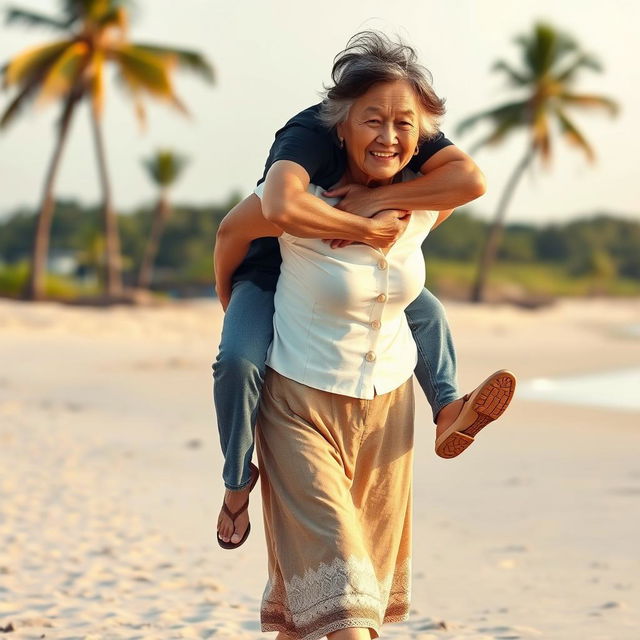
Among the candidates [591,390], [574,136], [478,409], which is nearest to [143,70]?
[591,390]

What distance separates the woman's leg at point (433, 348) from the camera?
9.66 feet

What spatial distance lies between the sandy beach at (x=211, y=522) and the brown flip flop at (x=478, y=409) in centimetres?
168

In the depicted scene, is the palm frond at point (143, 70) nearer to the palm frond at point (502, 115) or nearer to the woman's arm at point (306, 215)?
the palm frond at point (502, 115)

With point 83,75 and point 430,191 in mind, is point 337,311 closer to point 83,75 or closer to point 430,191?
point 430,191

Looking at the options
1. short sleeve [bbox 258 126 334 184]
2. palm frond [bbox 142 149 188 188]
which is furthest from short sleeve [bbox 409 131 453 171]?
palm frond [bbox 142 149 188 188]

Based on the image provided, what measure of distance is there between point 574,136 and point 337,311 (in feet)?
109

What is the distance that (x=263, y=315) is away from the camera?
272cm

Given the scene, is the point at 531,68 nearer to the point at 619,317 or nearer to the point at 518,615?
the point at 619,317

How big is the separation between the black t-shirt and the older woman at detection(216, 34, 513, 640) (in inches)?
1.2

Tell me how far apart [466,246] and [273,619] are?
59.9m

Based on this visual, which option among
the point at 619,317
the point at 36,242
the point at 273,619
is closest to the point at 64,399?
the point at 273,619

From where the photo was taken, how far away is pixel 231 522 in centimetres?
282

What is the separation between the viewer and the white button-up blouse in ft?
8.70

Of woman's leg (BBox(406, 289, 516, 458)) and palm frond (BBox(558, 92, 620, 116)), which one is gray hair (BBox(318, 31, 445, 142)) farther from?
palm frond (BBox(558, 92, 620, 116))
